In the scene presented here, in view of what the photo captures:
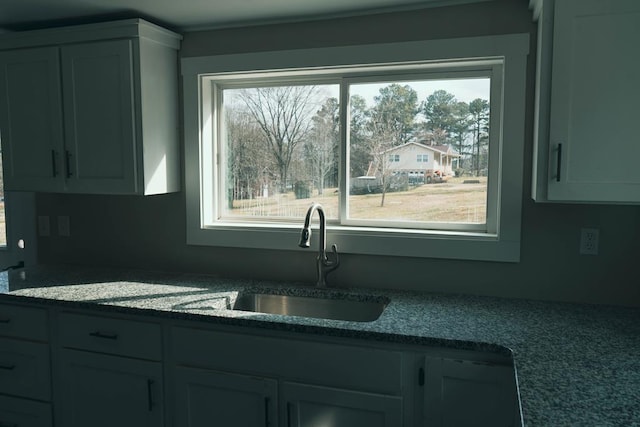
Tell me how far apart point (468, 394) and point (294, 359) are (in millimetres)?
639

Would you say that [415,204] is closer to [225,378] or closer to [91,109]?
[225,378]

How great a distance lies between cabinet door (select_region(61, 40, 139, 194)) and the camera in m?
2.48

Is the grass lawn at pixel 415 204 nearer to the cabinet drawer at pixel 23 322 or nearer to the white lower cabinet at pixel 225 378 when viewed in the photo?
the white lower cabinet at pixel 225 378

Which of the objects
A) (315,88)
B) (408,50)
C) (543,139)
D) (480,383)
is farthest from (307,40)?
(480,383)

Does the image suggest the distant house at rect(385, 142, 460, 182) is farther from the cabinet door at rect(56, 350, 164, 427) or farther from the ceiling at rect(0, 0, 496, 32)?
the cabinet door at rect(56, 350, 164, 427)

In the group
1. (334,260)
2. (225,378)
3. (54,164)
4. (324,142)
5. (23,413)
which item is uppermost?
(324,142)

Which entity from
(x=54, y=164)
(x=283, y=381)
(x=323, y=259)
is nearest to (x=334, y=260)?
(x=323, y=259)

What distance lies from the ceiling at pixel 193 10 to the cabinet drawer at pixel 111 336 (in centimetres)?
141

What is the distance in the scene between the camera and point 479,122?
2383 millimetres

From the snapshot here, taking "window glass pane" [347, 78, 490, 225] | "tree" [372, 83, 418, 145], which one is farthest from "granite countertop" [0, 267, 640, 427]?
"tree" [372, 83, 418, 145]

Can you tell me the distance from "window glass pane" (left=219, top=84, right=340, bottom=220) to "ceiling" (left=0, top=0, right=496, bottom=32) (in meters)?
0.36

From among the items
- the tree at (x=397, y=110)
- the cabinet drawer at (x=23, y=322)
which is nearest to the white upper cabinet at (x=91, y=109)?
the cabinet drawer at (x=23, y=322)

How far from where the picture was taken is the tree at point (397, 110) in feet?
8.13

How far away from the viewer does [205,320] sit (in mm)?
2039
